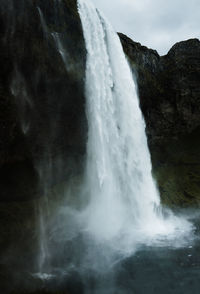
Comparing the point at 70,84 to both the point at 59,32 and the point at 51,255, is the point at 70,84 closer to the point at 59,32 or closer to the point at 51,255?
the point at 59,32

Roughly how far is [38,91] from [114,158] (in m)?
6.00

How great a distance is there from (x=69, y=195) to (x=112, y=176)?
266 centimetres

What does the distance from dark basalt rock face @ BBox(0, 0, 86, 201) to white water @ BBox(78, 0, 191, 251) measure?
0.90m

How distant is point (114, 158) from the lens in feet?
50.9

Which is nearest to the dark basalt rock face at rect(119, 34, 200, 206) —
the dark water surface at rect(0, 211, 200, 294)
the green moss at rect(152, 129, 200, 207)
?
the green moss at rect(152, 129, 200, 207)

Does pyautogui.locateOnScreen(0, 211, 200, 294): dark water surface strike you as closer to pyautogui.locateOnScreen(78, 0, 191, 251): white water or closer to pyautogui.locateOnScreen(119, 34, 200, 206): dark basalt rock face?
pyautogui.locateOnScreen(78, 0, 191, 251): white water

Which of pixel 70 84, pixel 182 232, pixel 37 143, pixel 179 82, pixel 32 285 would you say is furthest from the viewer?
pixel 179 82

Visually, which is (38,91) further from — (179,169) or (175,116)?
(179,169)

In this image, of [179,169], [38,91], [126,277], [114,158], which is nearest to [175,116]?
[179,169]

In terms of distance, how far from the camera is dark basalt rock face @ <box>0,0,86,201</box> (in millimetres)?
10375

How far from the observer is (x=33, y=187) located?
1256 cm

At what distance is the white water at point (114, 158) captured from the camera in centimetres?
1385

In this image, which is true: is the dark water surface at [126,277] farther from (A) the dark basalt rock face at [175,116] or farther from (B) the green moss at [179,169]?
(A) the dark basalt rock face at [175,116]

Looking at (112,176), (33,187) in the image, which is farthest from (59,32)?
(112,176)
